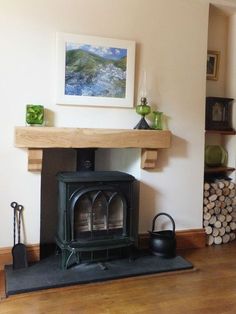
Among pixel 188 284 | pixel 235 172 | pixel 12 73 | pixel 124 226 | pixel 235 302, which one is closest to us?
pixel 235 302

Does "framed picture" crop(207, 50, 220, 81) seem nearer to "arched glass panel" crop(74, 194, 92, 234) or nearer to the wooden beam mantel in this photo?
the wooden beam mantel

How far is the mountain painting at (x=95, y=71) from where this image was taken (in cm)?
262

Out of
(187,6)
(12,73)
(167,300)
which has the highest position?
(187,6)

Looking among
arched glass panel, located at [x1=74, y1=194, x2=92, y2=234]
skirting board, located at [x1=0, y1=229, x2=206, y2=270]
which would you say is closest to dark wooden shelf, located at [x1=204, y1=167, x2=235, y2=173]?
skirting board, located at [x1=0, y1=229, x2=206, y2=270]

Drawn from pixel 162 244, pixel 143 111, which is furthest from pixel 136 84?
pixel 162 244

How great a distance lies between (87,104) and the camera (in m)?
2.68

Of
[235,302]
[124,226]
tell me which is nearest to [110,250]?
[124,226]

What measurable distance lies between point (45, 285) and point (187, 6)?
103 inches

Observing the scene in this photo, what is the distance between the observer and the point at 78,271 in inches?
95.3

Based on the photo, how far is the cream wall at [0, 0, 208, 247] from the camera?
250 cm

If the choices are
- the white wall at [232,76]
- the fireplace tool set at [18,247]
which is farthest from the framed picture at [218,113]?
the fireplace tool set at [18,247]

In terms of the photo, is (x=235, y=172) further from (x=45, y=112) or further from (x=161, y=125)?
(x=45, y=112)

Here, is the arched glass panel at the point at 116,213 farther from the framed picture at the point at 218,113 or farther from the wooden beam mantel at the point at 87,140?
the framed picture at the point at 218,113

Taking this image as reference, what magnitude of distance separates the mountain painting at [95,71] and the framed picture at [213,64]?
43.8 inches
